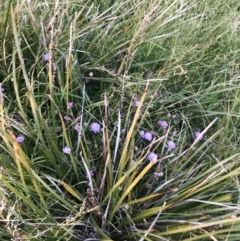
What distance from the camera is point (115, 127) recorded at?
108 centimetres

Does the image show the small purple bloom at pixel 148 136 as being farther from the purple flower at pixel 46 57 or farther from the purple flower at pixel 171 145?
the purple flower at pixel 46 57

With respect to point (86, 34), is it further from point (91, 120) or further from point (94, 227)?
point (94, 227)

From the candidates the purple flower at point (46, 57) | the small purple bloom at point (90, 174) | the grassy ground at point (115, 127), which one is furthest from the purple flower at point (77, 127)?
the purple flower at point (46, 57)

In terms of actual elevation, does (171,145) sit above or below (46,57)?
below

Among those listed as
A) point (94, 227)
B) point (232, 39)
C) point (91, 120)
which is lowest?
point (94, 227)

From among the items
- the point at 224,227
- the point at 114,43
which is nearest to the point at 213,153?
the point at 224,227

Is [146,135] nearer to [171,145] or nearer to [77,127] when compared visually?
[171,145]

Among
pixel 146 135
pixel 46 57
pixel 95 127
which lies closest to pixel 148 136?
pixel 146 135

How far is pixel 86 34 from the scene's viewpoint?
1.34 meters

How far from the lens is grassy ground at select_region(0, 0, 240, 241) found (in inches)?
38.6

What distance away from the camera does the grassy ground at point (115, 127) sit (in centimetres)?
98

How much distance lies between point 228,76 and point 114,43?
407mm

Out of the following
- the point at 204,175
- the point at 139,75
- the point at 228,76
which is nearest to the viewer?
the point at 204,175

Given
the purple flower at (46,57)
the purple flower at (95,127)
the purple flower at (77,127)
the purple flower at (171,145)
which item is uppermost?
the purple flower at (46,57)
